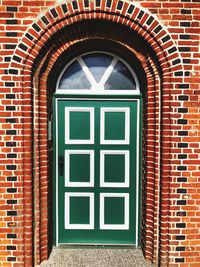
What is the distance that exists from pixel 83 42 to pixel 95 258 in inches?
126

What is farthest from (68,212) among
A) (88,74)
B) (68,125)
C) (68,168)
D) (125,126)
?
(88,74)

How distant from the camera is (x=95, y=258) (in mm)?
4289

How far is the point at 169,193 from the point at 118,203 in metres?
0.95

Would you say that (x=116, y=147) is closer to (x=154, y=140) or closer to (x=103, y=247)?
(x=154, y=140)

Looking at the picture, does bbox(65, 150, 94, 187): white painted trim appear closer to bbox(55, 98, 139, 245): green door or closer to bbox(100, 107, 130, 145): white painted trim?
bbox(55, 98, 139, 245): green door

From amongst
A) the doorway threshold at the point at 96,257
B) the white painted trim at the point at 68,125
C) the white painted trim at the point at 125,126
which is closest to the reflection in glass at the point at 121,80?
the white painted trim at the point at 125,126

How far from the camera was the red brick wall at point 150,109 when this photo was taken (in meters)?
3.94

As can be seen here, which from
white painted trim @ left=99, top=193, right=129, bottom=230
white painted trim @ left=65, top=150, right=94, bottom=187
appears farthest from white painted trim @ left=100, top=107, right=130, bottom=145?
white painted trim @ left=99, top=193, right=129, bottom=230

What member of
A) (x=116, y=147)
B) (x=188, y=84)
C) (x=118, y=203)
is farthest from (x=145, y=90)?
(x=118, y=203)

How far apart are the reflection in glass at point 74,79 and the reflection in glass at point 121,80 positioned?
36 centimetres

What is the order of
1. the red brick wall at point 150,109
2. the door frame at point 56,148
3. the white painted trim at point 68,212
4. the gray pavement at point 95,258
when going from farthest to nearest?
the white painted trim at point 68,212
the door frame at point 56,148
the gray pavement at point 95,258
the red brick wall at point 150,109

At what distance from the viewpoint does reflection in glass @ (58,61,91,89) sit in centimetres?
457

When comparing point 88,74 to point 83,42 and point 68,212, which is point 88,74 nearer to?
point 83,42

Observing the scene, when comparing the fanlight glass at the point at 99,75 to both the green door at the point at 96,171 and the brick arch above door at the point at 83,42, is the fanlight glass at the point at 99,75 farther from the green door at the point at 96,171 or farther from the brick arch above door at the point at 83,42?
the brick arch above door at the point at 83,42
